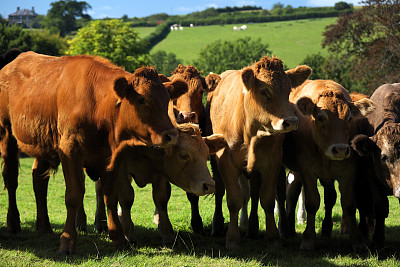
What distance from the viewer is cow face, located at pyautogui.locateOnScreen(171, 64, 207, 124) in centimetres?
795

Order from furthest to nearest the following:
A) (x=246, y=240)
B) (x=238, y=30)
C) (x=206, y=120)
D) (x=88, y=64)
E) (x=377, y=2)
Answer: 1. (x=238, y=30)
2. (x=377, y=2)
3. (x=206, y=120)
4. (x=246, y=240)
5. (x=88, y=64)

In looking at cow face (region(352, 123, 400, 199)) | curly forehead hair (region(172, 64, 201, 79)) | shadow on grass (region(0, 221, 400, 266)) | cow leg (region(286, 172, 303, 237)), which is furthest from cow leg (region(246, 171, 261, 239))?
curly forehead hair (region(172, 64, 201, 79))

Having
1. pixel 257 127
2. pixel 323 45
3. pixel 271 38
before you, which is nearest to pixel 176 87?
pixel 257 127

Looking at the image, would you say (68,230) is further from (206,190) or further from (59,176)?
(59,176)

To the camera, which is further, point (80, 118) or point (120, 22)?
point (120, 22)

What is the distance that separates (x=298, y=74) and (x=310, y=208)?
6.54 ft

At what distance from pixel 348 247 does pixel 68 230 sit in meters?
4.08

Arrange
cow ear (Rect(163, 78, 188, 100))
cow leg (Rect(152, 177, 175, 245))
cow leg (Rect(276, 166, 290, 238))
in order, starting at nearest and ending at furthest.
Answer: cow ear (Rect(163, 78, 188, 100))
cow leg (Rect(152, 177, 175, 245))
cow leg (Rect(276, 166, 290, 238))

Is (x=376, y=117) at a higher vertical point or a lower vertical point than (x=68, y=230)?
higher

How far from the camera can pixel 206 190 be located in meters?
6.80

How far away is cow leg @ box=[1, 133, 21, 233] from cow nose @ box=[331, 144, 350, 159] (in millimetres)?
5169

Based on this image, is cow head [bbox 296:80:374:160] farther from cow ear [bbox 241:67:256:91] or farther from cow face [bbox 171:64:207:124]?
cow face [bbox 171:64:207:124]

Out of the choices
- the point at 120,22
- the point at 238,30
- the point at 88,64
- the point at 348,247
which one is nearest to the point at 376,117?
the point at 348,247

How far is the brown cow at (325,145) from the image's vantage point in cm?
724
